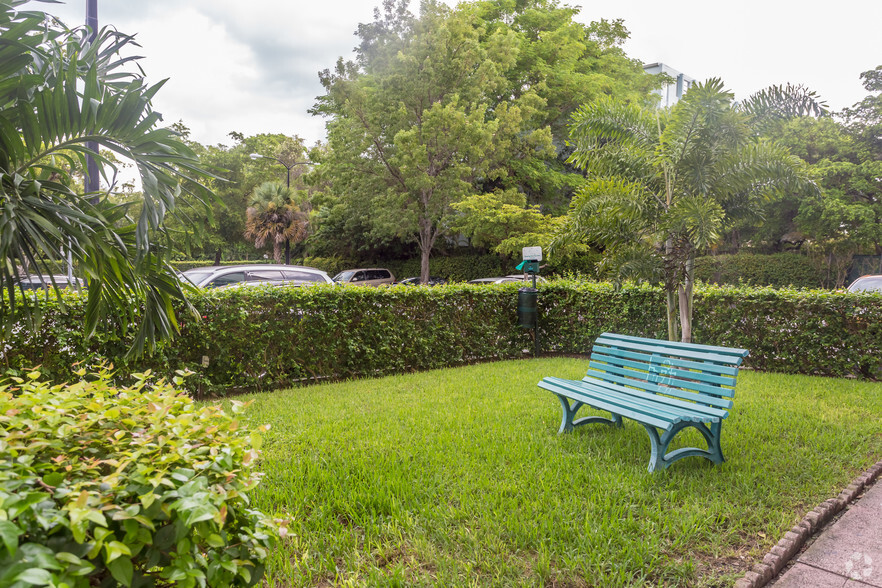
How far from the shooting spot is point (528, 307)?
10133mm

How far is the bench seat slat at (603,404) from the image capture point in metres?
3.86

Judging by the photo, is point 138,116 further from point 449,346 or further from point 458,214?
point 458,214

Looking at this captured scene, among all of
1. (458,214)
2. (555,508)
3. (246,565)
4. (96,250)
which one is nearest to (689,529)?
(555,508)

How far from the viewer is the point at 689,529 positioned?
314 cm

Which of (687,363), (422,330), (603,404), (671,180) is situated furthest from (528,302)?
(603,404)

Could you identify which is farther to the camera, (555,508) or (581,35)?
(581,35)

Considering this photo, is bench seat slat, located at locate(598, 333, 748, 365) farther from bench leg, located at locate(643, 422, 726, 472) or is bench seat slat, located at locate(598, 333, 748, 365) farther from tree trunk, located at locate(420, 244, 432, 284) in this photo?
tree trunk, located at locate(420, 244, 432, 284)

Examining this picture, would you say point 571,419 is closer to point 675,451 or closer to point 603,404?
point 603,404

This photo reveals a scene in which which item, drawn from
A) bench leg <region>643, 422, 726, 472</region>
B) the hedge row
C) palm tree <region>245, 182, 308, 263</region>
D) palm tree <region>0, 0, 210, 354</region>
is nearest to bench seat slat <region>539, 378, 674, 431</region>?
bench leg <region>643, 422, 726, 472</region>

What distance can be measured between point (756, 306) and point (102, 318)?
29.7 feet

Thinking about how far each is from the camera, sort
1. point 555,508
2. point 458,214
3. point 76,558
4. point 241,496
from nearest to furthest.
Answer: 1. point 76,558
2. point 241,496
3. point 555,508
4. point 458,214

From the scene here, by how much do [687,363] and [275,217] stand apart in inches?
1313

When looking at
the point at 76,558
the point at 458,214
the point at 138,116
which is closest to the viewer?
the point at 76,558

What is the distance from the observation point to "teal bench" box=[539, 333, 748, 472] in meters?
4.00
